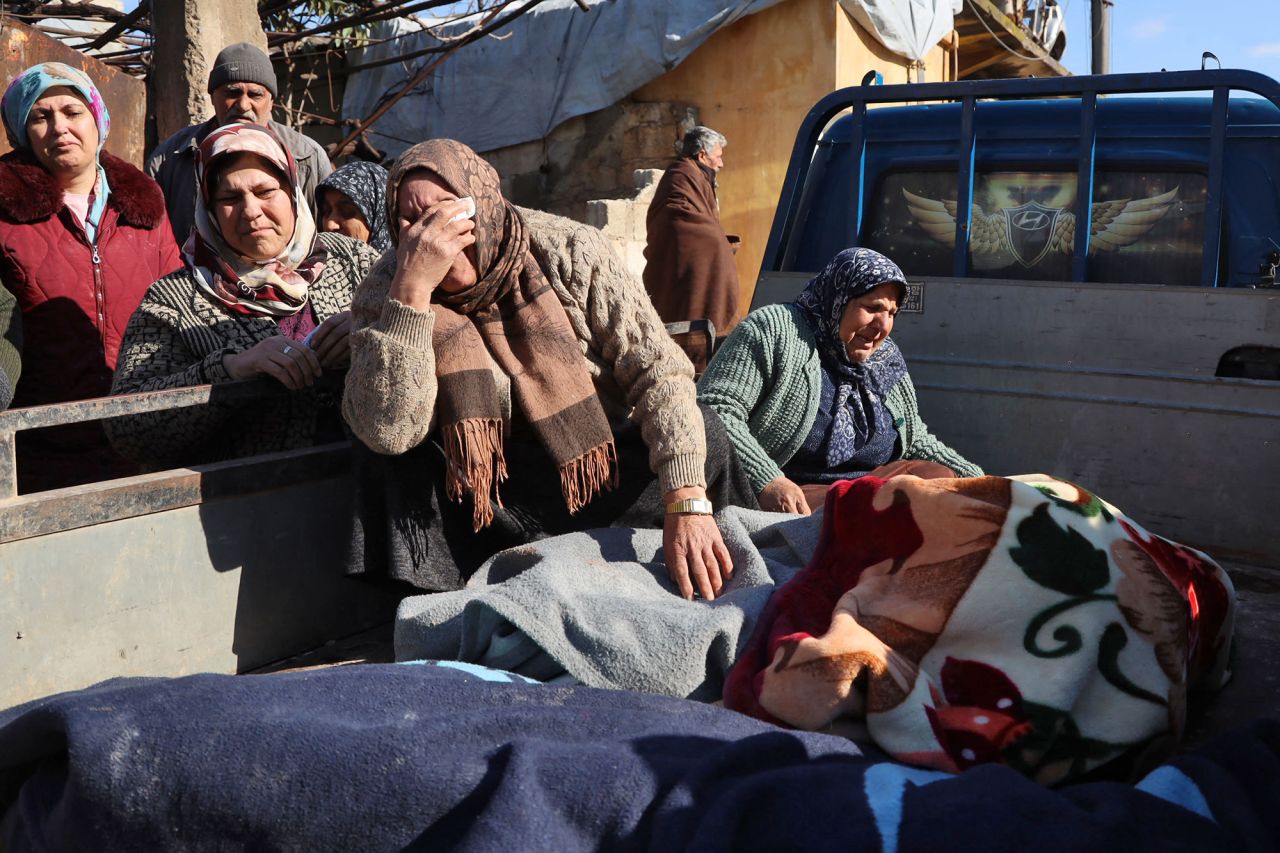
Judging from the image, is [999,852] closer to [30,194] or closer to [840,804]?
[840,804]

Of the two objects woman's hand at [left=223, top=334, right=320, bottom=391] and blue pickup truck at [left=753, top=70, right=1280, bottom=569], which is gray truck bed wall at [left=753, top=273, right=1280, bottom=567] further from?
woman's hand at [left=223, top=334, right=320, bottom=391]

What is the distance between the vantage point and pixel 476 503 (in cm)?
278

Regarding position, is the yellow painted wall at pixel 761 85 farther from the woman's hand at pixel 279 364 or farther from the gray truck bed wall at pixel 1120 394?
the woman's hand at pixel 279 364

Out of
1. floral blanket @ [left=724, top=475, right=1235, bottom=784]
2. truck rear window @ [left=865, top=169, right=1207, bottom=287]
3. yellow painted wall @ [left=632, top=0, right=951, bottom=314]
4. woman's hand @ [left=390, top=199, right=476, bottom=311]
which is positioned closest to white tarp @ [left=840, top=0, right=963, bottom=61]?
yellow painted wall @ [left=632, top=0, right=951, bottom=314]

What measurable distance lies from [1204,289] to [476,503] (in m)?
2.36

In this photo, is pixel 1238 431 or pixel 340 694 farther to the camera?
pixel 1238 431

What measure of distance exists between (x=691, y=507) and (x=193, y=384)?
131 cm

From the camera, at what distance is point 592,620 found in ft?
8.07

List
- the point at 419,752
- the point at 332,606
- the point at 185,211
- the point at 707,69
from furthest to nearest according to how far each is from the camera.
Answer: the point at 707,69, the point at 185,211, the point at 332,606, the point at 419,752

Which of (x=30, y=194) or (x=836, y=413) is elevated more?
(x=30, y=194)

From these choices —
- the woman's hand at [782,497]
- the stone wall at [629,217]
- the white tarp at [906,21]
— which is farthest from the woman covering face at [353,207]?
the white tarp at [906,21]

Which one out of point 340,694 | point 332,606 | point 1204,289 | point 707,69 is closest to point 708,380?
point 332,606

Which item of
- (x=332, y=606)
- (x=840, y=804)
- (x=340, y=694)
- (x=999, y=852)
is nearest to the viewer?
(x=999, y=852)

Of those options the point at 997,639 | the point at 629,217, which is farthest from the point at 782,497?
the point at 629,217
